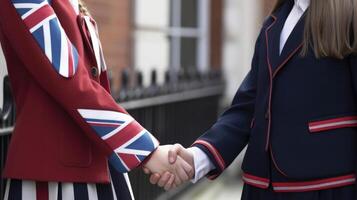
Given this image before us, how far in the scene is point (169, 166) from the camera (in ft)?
8.59

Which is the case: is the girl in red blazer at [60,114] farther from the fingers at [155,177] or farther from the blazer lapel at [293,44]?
the blazer lapel at [293,44]

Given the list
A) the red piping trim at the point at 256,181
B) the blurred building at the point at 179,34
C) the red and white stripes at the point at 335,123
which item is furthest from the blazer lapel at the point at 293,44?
the blurred building at the point at 179,34

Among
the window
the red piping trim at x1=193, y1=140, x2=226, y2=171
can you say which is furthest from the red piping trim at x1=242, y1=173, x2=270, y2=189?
the window

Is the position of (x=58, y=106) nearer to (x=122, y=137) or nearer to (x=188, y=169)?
(x=122, y=137)

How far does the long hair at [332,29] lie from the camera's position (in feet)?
8.27

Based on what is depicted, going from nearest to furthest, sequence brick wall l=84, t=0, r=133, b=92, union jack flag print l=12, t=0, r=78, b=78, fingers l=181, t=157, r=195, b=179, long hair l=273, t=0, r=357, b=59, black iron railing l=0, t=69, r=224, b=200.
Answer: union jack flag print l=12, t=0, r=78, b=78 < long hair l=273, t=0, r=357, b=59 < fingers l=181, t=157, r=195, b=179 < black iron railing l=0, t=69, r=224, b=200 < brick wall l=84, t=0, r=133, b=92

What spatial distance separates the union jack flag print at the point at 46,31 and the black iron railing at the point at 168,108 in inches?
33.8

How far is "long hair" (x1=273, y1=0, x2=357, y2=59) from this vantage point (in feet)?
8.27

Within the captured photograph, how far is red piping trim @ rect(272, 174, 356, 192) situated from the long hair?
40 centimetres

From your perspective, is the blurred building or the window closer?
the blurred building

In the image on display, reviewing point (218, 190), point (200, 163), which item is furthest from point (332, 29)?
point (218, 190)

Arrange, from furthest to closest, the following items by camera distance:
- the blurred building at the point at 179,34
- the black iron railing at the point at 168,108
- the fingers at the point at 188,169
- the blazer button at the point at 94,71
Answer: the blurred building at the point at 179,34, the black iron railing at the point at 168,108, the fingers at the point at 188,169, the blazer button at the point at 94,71

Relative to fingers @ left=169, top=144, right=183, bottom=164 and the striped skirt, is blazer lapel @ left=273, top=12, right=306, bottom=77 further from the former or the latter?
the striped skirt

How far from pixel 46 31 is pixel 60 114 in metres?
0.26
